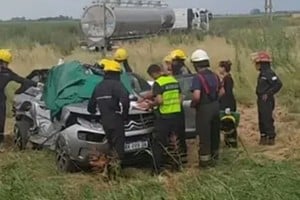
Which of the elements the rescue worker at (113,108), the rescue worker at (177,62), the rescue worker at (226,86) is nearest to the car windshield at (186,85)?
the rescue worker at (177,62)

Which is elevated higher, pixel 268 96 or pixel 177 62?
pixel 177 62

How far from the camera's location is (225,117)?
11.2m

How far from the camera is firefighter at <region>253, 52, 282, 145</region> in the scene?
38.2 feet

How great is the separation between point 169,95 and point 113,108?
0.78 m

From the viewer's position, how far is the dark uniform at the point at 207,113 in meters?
9.89

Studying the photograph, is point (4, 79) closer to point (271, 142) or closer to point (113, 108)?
point (113, 108)

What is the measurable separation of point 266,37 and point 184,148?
1020 cm

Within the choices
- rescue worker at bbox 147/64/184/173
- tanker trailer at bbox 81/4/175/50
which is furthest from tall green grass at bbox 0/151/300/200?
tanker trailer at bbox 81/4/175/50

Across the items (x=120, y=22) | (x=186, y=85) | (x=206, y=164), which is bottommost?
(x=120, y=22)

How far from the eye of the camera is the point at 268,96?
1176 centimetres

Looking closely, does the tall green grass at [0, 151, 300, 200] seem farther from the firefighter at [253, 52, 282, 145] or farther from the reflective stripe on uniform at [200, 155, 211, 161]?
the firefighter at [253, 52, 282, 145]

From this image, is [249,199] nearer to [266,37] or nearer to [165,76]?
[165,76]

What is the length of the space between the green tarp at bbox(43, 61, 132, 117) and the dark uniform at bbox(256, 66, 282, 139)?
6.97 feet

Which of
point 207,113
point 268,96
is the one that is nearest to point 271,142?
point 268,96
